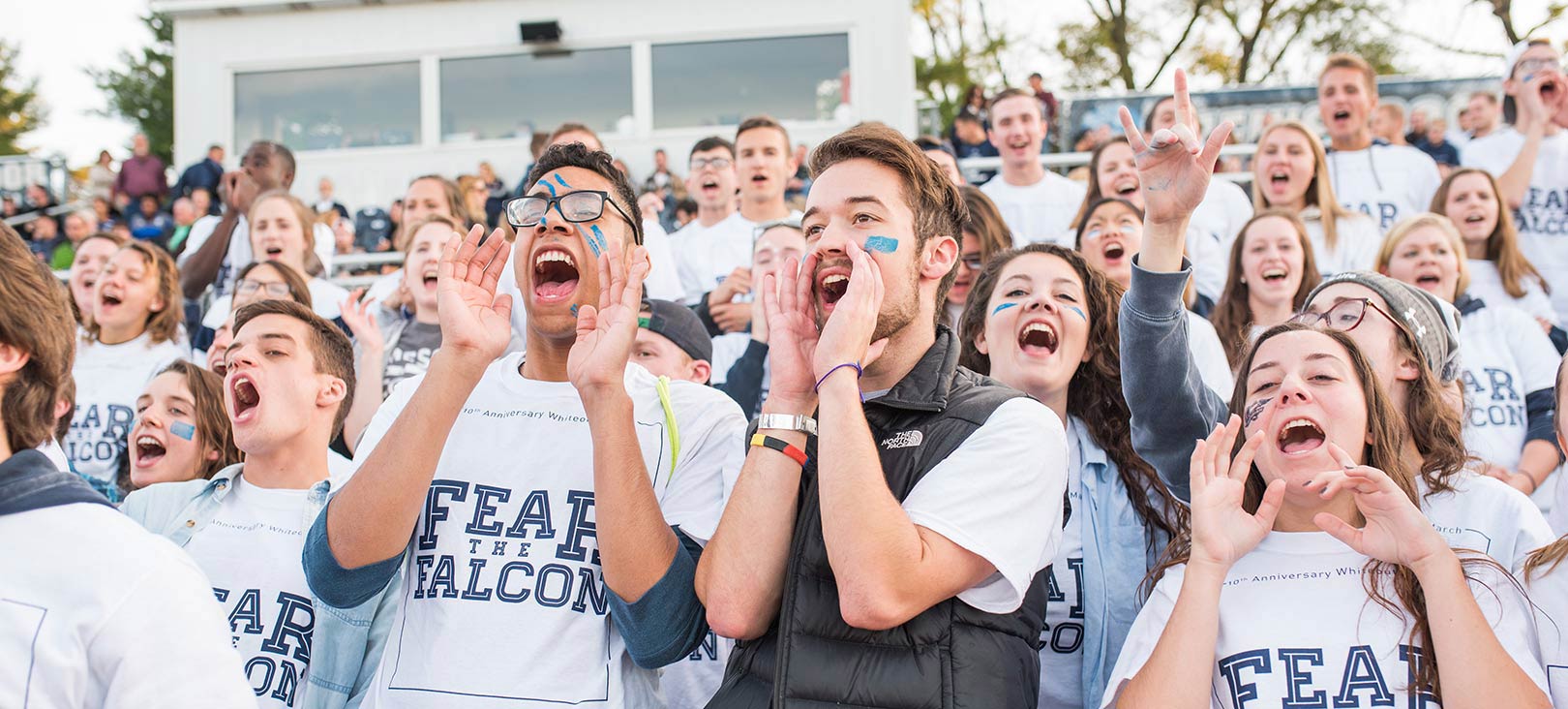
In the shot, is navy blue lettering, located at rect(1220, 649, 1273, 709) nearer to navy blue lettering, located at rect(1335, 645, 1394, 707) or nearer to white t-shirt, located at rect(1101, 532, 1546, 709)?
white t-shirt, located at rect(1101, 532, 1546, 709)

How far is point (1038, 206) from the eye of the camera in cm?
666

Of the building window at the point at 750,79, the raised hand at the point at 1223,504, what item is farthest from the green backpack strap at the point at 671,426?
the building window at the point at 750,79

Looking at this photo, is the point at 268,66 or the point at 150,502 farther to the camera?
the point at 268,66

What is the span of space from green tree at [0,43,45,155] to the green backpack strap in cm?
3740

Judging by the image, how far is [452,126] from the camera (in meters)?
15.8

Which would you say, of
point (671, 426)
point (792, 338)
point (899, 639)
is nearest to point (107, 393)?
point (671, 426)

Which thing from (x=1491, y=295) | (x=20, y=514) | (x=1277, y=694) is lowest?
(x=1277, y=694)

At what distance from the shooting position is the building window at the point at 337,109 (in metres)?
15.9

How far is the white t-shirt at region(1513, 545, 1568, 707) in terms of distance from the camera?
8.00ft

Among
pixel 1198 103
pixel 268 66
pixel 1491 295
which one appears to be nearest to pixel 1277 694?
pixel 1491 295

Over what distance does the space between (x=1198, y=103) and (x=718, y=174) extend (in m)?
7.88

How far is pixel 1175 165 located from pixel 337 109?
50.3 ft

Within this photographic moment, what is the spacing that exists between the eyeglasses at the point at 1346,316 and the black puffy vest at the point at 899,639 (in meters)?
1.43

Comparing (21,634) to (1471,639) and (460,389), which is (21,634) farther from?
(1471,639)
